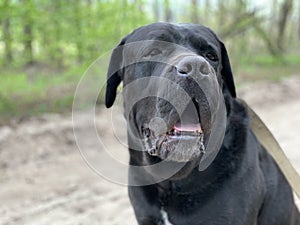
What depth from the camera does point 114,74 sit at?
9.63ft

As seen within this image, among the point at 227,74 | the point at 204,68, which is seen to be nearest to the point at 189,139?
the point at 204,68

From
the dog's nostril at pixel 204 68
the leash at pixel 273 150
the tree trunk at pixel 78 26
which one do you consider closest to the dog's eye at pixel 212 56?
the dog's nostril at pixel 204 68

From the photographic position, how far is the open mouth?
7.87 feet

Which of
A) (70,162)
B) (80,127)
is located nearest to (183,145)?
(70,162)

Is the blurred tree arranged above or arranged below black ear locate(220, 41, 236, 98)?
below

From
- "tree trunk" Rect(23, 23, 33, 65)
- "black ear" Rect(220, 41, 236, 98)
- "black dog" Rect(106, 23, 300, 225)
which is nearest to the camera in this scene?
"black dog" Rect(106, 23, 300, 225)

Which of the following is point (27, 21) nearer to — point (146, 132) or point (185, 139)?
point (146, 132)

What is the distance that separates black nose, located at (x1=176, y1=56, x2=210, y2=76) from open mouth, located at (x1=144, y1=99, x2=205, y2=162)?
20cm

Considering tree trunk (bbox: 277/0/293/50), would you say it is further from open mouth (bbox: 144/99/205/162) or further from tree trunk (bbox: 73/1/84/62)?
open mouth (bbox: 144/99/205/162)

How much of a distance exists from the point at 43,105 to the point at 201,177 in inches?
215

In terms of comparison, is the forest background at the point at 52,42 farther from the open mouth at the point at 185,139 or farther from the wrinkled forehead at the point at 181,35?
the open mouth at the point at 185,139

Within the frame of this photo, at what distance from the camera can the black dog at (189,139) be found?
237 cm

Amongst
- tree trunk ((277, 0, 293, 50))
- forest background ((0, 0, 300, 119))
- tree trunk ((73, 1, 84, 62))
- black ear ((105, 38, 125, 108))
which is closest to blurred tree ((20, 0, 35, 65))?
forest background ((0, 0, 300, 119))

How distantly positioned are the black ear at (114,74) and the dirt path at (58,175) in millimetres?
813
